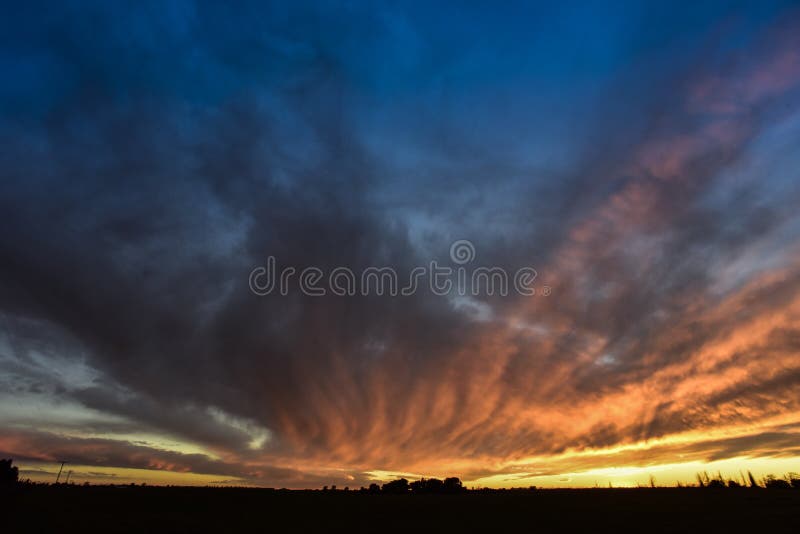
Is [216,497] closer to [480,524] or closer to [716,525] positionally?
[480,524]

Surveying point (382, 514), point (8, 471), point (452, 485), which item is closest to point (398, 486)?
point (452, 485)

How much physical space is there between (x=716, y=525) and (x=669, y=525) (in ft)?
16.7

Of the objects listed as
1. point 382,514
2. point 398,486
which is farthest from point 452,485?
point 382,514

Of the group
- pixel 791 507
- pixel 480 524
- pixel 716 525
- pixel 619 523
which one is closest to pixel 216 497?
pixel 480 524

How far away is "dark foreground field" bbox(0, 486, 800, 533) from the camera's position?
53812 millimetres

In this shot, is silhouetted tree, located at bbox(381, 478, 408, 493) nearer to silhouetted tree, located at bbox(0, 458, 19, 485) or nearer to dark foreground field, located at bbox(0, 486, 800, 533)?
dark foreground field, located at bbox(0, 486, 800, 533)

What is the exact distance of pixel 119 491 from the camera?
298 ft

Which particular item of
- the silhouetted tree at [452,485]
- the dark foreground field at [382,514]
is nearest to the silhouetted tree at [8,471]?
the dark foreground field at [382,514]

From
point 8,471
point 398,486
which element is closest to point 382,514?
point 398,486

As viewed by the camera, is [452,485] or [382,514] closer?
[382,514]

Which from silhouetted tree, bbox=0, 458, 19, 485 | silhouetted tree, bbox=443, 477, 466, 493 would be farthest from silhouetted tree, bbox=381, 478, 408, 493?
silhouetted tree, bbox=0, 458, 19, 485

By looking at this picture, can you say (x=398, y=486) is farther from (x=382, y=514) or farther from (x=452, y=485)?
(x=382, y=514)

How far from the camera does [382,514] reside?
2586 inches

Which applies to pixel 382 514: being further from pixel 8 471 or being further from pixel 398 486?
pixel 8 471
